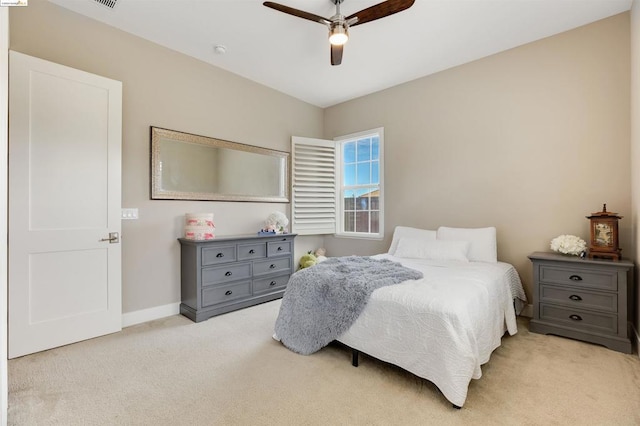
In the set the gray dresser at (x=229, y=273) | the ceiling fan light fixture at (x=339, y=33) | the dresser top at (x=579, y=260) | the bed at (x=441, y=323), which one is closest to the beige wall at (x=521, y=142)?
the dresser top at (x=579, y=260)

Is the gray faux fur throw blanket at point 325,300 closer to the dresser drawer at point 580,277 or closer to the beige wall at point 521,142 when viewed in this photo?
the dresser drawer at point 580,277

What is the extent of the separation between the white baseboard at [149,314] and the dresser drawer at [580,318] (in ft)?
12.3

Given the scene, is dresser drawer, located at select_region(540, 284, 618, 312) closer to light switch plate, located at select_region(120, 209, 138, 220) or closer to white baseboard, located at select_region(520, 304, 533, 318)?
white baseboard, located at select_region(520, 304, 533, 318)

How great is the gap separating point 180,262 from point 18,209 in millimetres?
1455

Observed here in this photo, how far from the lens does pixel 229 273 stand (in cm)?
341

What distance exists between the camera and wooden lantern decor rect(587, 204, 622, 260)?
102 inches

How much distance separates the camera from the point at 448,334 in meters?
1.76

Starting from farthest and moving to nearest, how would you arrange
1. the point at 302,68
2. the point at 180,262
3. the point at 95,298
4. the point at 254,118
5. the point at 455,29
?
the point at 254,118, the point at 302,68, the point at 180,262, the point at 455,29, the point at 95,298

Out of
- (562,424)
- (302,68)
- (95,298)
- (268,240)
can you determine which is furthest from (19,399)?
(302,68)

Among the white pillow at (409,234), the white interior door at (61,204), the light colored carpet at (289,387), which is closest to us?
the light colored carpet at (289,387)

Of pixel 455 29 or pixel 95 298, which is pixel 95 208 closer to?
pixel 95 298

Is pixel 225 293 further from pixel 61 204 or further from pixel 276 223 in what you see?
pixel 61 204

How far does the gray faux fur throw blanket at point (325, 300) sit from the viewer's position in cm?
225

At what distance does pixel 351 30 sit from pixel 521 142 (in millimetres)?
2183
